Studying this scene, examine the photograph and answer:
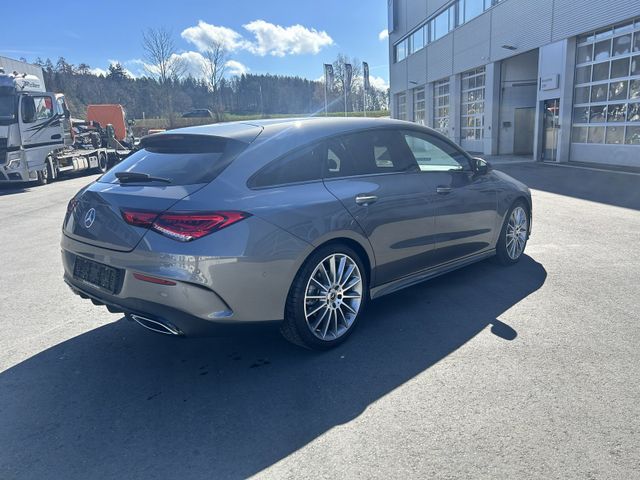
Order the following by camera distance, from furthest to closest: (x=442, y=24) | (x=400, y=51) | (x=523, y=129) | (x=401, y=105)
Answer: (x=401, y=105), (x=400, y=51), (x=442, y=24), (x=523, y=129)

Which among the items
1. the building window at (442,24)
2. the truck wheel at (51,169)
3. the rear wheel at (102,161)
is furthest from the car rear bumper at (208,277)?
the building window at (442,24)

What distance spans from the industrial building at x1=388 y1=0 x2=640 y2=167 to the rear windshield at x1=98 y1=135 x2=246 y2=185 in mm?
15327

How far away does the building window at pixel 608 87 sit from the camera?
1493 cm

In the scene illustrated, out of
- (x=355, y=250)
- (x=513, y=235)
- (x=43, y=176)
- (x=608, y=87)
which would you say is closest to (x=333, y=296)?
(x=355, y=250)

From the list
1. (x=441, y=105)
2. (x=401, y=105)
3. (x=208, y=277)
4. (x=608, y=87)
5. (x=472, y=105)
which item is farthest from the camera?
(x=401, y=105)

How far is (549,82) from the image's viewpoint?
59.9 ft

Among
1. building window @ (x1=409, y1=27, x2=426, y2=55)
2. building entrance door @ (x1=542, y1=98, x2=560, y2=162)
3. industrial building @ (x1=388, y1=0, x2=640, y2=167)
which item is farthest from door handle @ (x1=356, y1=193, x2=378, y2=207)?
building window @ (x1=409, y1=27, x2=426, y2=55)

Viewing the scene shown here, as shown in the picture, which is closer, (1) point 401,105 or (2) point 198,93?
(1) point 401,105

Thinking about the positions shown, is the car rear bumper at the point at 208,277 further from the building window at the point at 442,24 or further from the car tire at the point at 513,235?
the building window at the point at 442,24

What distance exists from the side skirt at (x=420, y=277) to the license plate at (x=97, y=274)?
6.15 ft

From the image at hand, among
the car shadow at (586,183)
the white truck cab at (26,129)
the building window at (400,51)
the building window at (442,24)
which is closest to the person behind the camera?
the car shadow at (586,183)

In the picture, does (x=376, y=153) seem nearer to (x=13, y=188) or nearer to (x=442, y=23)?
(x=13, y=188)

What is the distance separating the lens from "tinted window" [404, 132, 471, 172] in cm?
445

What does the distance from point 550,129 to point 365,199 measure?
702 inches
